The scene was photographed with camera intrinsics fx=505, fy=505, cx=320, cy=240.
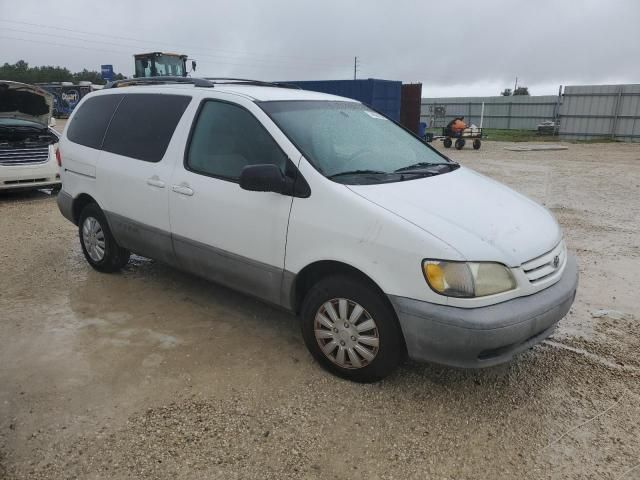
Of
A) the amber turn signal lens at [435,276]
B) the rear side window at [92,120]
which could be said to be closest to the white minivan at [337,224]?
the amber turn signal lens at [435,276]

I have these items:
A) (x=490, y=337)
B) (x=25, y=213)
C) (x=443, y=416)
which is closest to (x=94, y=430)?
(x=443, y=416)

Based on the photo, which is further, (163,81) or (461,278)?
(163,81)

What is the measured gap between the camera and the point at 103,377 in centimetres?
312

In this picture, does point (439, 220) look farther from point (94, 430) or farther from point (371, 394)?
point (94, 430)

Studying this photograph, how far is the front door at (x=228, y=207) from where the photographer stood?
3219 millimetres

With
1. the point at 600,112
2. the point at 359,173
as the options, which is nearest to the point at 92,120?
the point at 359,173

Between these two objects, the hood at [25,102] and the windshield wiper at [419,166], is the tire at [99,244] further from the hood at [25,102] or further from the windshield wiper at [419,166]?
the hood at [25,102]

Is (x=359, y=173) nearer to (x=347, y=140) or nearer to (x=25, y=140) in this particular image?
(x=347, y=140)

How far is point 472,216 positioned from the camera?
2.86 meters

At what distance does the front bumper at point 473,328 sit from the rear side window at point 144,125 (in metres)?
2.31

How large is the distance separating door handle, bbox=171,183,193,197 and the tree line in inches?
2684

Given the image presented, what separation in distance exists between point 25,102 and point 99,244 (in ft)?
20.5

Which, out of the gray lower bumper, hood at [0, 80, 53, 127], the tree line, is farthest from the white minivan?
the tree line

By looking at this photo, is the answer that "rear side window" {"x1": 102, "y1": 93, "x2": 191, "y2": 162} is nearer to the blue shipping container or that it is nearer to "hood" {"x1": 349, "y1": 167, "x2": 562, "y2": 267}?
"hood" {"x1": 349, "y1": 167, "x2": 562, "y2": 267}
